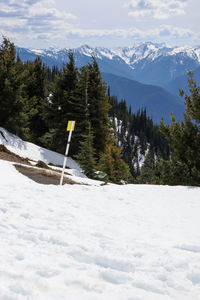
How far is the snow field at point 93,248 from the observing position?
11.8ft

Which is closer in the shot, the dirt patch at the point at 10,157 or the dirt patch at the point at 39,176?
the dirt patch at the point at 39,176

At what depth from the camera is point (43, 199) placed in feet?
25.7

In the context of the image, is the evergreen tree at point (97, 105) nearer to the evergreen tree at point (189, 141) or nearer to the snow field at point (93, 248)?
the evergreen tree at point (189, 141)

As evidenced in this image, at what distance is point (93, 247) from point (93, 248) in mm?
36

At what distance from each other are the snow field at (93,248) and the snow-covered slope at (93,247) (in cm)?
1

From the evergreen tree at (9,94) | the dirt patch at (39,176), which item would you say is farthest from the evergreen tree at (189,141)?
the evergreen tree at (9,94)

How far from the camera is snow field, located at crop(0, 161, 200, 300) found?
3.60 meters

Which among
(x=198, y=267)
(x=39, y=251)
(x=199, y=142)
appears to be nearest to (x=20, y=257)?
(x=39, y=251)

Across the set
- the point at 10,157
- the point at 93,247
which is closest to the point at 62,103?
the point at 10,157

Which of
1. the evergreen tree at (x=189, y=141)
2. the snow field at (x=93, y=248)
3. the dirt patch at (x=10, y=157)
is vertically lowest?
the snow field at (x=93, y=248)

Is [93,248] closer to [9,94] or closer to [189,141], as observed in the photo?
[189,141]

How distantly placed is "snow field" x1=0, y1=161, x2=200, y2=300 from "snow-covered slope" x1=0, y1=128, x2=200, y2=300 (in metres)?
0.01

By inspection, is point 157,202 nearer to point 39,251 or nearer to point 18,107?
point 39,251

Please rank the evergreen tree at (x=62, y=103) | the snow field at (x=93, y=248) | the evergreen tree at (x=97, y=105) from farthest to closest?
the evergreen tree at (x=62, y=103) < the evergreen tree at (x=97, y=105) < the snow field at (x=93, y=248)
